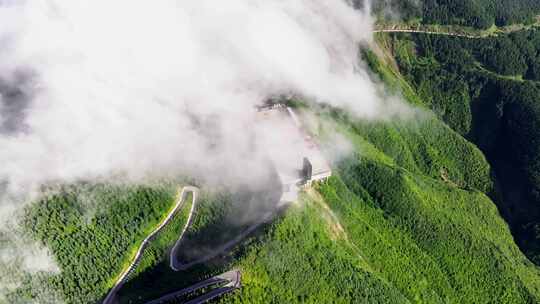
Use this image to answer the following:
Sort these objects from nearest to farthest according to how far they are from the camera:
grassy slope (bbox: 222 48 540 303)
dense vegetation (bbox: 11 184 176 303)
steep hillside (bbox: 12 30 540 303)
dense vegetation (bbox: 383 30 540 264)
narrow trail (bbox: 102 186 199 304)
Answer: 1. dense vegetation (bbox: 11 184 176 303)
2. steep hillside (bbox: 12 30 540 303)
3. narrow trail (bbox: 102 186 199 304)
4. grassy slope (bbox: 222 48 540 303)
5. dense vegetation (bbox: 383 30 540 264)

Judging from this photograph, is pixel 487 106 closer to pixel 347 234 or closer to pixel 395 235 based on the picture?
pixel 395 235

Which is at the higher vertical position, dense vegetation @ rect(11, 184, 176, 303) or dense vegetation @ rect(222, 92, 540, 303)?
dense vegetation @ rect(11, 184, 176, 303)

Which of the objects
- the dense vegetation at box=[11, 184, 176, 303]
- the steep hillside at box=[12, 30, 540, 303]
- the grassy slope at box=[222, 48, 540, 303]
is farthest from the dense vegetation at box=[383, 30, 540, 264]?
the dense vegetation at box=[11, 184, 176, 303]

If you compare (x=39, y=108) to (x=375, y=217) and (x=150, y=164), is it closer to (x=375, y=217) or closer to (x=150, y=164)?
(x=150, y=164)

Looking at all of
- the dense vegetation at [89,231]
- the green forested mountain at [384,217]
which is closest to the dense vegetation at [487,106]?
the green forested mountain at [384,217]

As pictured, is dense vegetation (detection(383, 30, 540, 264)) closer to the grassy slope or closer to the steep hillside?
the steep hillside
